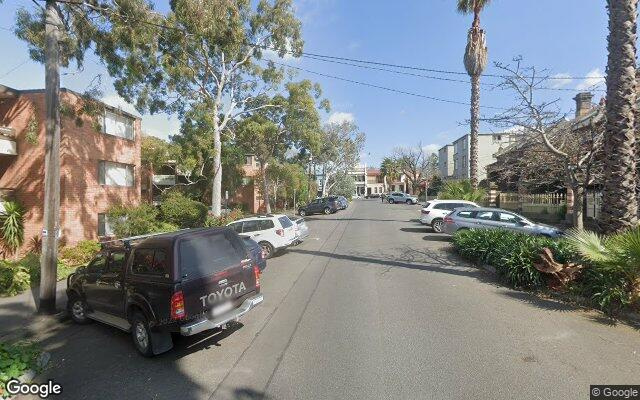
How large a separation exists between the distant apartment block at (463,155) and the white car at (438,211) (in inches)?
903

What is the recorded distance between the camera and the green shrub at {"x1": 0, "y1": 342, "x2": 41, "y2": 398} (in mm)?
4755

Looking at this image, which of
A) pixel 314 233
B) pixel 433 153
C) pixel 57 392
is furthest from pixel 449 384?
pixel 433 153

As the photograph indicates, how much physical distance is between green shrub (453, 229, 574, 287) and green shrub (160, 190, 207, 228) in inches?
559

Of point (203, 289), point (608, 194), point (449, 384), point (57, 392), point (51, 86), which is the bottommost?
point (57, 392)

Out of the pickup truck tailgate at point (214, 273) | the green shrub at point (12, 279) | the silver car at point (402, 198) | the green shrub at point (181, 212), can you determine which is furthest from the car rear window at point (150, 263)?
the silver car at point (402, 198)

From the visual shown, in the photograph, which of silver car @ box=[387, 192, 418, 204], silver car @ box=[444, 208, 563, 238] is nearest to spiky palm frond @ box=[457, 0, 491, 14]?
silver car @ box=[444, 208, 563, 238]

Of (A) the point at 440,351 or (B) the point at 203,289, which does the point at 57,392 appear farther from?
(A) the point at 440,351

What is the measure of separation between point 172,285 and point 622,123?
931 cm

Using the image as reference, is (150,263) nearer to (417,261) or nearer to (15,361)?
(15,361)

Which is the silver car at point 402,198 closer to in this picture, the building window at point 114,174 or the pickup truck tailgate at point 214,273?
the building window at point 114,174

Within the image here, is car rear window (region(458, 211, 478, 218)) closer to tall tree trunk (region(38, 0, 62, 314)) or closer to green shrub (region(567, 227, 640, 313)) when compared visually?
green shrub (region(567, 227, 640, 313))

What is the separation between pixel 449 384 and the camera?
4.39 m

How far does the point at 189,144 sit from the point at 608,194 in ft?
62.9

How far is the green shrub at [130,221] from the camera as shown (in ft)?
53.8
